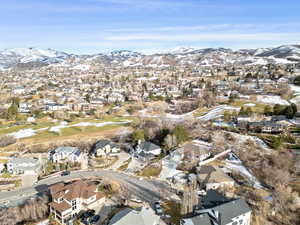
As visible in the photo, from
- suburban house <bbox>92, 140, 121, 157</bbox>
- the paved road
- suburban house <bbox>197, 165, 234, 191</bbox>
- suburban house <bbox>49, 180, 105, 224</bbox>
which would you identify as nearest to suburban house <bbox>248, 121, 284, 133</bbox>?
suburban house <bbox>197, 165, 234, 191</bbox>

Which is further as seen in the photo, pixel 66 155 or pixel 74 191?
pixel 66 155

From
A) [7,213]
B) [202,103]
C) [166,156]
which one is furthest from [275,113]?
[7,213]

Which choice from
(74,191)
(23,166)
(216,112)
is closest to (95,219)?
(74,191)

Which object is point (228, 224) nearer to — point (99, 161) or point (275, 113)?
point (99, 161)

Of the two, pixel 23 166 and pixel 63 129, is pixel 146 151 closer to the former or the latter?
pixel 23 166

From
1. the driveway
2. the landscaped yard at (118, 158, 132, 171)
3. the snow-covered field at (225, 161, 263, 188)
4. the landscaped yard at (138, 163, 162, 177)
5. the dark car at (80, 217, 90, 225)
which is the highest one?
the dark car at (80, 217, 90, 225)

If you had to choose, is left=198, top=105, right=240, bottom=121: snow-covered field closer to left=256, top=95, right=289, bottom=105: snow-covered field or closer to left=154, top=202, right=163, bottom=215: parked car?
left=256, top=95, right=289, bottom=105: snow-covered field
